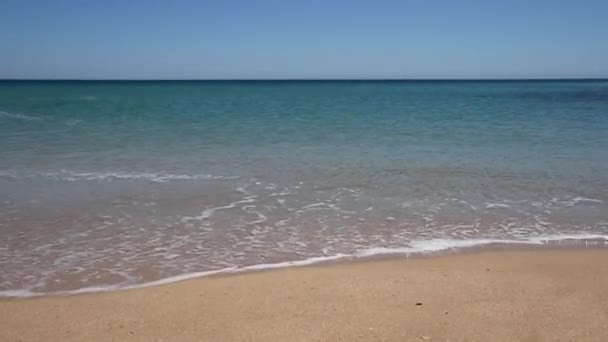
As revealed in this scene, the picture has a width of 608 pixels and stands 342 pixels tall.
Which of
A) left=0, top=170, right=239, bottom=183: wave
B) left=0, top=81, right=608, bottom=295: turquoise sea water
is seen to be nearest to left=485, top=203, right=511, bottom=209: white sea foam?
left=0, top=81, right=608, bottom=295: turquoise sea water

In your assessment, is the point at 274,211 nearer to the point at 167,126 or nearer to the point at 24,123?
the point at 167,126

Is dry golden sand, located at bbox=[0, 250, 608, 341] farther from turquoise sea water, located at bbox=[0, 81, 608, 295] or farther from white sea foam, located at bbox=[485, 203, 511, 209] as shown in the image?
white sea foam, located at bbox=[485, 203, 511, 209]

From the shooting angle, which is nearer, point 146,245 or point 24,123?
point 146,245

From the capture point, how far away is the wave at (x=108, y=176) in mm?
9328

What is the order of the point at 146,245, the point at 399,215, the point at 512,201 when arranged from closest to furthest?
the point at 146,245
the point at 399,215
the point at 512,201

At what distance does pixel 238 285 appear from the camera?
15.1 feet

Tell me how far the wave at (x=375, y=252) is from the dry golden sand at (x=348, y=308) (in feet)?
0.51

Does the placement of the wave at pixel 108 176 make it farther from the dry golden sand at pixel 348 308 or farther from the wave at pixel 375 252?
the dry golden sand at pixel 348 308

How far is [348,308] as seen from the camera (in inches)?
160

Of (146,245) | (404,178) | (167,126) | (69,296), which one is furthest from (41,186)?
(167,126)

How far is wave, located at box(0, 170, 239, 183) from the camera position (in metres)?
9.33

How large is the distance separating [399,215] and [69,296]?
13.7 ft

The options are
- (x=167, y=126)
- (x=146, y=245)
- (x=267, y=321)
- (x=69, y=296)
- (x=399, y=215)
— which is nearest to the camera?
(x=267, y=321)

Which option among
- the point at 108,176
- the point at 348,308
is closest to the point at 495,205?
the point at 348,308
